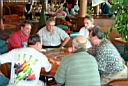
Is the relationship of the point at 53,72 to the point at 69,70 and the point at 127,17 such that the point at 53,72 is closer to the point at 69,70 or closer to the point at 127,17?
the point at 69,70

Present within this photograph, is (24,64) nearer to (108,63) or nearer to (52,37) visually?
(108,63)

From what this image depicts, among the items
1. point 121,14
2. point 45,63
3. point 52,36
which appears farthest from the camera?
point 52,36

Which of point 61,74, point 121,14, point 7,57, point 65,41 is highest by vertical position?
point 121,14

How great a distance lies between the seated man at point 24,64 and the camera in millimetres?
3537

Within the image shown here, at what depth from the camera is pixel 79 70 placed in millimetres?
3176

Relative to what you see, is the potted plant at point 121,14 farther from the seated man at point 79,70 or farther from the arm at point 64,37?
the arm at point 64,37

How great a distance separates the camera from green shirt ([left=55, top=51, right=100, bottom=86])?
3156mm

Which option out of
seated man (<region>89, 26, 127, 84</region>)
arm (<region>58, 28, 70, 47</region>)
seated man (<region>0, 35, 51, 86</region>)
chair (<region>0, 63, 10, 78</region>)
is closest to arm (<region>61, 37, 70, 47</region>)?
arm (<region>58, 28, 70, 47</region>)

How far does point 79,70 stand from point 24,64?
68 cm

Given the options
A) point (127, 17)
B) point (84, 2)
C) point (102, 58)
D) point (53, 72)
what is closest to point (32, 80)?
point (53, 72)

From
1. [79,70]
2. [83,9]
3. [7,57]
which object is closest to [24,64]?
[7,57]

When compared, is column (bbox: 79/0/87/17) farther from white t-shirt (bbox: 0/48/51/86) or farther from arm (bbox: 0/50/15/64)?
arm (bbox: 0/50/15/64)

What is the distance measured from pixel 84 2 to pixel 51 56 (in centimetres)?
612

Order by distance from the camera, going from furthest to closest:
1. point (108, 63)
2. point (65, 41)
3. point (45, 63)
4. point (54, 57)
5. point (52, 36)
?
point (52, 36), point (65, 41), point (54, 57), point (108, 63), point (45, 63)
